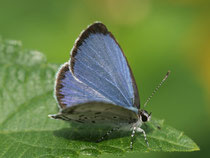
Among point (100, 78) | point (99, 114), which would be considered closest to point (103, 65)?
point (100, 78)

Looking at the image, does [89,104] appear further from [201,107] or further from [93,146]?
[201,107]

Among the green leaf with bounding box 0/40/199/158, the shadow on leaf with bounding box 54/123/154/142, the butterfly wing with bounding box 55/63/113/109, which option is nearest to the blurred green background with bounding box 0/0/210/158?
the shadow on leaf with bounding box 54/123/154/142

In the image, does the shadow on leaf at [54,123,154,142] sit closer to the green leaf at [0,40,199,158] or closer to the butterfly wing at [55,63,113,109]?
the green leaf at [0,40,199,158]

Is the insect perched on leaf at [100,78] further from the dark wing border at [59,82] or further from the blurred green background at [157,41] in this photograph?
the blurred green background at [157,41]

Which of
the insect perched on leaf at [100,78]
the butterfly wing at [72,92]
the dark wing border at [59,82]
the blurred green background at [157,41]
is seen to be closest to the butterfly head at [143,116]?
the insect perched on leaf at [100,78]

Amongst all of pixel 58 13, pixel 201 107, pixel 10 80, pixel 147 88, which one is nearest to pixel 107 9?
pixel 58 13

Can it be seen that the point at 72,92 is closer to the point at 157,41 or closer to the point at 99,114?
the point at 99,114
